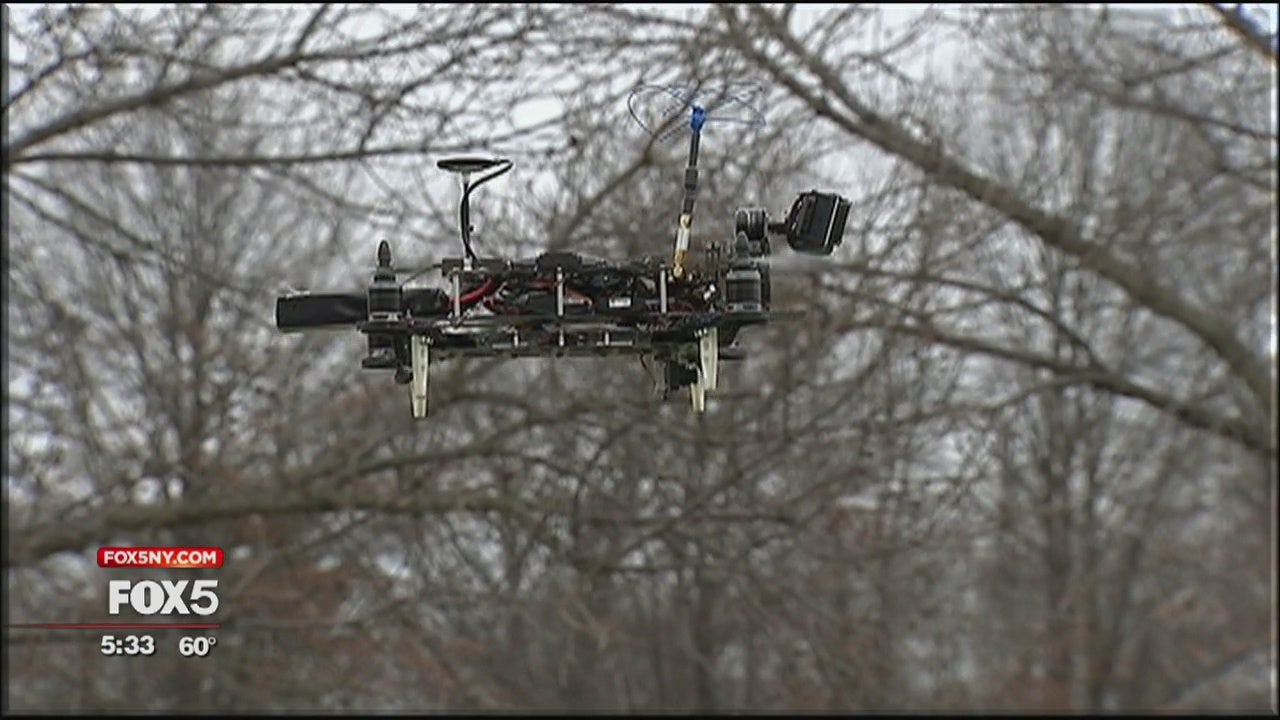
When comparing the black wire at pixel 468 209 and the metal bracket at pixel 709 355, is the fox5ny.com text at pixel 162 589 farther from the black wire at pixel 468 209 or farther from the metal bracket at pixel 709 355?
the metal bracket at pixel 709 355

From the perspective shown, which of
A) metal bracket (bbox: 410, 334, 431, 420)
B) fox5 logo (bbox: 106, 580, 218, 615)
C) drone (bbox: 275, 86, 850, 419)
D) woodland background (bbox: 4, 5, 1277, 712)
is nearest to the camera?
drone (bbox: 275, 86, 850, 419)

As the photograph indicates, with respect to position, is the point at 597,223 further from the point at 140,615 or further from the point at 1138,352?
the point at 1138,352

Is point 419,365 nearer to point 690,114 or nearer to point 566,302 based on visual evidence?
point 566,302

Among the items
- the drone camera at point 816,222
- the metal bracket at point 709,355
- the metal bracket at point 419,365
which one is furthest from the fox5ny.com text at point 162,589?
the drone camera at point 816,222

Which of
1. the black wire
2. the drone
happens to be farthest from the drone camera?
the black wire

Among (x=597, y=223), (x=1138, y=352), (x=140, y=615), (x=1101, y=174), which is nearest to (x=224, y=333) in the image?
(x=597, y=223)

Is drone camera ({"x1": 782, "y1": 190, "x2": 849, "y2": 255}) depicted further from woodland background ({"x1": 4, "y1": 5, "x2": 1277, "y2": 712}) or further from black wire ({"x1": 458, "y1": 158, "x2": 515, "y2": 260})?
woodland background ({"x1": 4, "y1": 5, "x2": 1277, "y2": 712})
